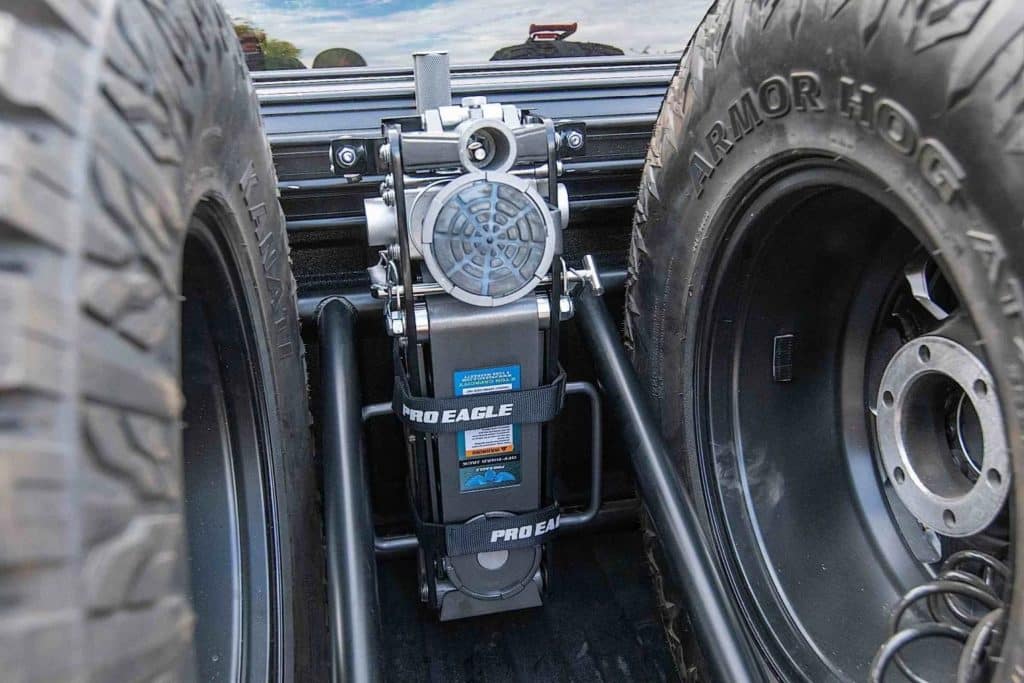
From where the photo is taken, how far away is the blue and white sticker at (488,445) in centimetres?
129

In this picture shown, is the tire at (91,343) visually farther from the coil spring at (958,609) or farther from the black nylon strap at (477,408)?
the coil spring at (958,609)

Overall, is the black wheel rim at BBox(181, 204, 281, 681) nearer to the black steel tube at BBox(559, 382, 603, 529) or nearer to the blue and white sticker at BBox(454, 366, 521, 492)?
the blue and white sticker at BBox(454, 366, 521, 492)

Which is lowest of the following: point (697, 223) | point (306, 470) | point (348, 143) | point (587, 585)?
point (587, 585)

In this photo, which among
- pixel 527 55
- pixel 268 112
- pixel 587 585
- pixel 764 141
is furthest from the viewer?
pixel 527 55

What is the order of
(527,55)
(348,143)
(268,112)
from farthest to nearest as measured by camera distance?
1. (527,55)
2. (268,112)
3. (348,143)

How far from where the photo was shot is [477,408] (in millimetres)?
1285

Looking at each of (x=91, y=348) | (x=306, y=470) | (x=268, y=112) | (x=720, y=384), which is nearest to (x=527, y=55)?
(x=268, y=112)

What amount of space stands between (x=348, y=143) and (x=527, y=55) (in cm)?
90

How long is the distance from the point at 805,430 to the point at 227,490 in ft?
2.97

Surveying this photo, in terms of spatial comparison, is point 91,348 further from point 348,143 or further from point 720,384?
point 720,384

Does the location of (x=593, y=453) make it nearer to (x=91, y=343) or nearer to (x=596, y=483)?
(x=596, y=483)

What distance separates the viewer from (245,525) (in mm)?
1157

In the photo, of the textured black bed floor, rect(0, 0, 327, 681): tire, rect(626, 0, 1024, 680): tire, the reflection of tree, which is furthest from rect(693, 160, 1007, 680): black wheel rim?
the reflection of tree

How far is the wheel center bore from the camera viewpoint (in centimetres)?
96
